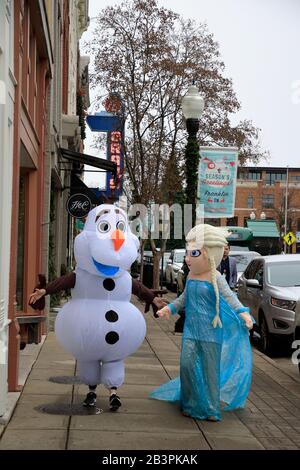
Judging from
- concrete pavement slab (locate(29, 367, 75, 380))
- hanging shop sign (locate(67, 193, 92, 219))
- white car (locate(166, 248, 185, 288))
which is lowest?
white car (locate(166, 248, 185, 288))

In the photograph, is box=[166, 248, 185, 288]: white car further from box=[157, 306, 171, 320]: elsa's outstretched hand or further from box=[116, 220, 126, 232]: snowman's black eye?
box=[116, 220, 126, 232]: snowman's black eye

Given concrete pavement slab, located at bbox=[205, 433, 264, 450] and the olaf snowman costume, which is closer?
concrete pavement slab, located at bbox=[205, 433, 264, 450]

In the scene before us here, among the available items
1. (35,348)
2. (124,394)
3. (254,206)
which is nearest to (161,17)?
(35,348)

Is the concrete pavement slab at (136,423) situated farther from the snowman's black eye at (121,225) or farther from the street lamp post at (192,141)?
the street lamp post at (192,141)

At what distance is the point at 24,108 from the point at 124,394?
3.82 metres

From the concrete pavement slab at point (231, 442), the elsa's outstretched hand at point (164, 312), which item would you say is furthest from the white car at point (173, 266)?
the concrete pavement slab at point (231, 442)

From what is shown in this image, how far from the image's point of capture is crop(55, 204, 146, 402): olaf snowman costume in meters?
7.08

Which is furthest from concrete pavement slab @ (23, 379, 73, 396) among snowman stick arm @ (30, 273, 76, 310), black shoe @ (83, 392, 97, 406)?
snowman stick arm @ (30, 273, 76, 310)

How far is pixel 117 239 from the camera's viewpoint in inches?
280

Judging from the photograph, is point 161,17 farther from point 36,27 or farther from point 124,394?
point 124,394

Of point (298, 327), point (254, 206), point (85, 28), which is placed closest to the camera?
point (298, 327)

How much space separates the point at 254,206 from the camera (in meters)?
84.3

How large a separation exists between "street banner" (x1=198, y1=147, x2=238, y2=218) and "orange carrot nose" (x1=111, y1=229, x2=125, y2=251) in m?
7.31
